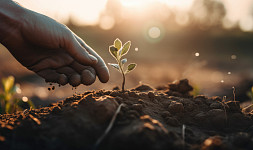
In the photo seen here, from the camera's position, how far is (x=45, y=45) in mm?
2078

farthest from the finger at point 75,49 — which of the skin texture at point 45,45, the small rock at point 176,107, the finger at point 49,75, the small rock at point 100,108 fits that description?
the small rock at point 176,107

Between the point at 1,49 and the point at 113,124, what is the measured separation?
1729 centimetres

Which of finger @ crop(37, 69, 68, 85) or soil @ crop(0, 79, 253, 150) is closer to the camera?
soil @ crop(0, 79, 253, 150)

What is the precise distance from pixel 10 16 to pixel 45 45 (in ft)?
1.46

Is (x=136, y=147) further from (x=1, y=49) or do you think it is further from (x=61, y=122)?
(x=1, y=49)

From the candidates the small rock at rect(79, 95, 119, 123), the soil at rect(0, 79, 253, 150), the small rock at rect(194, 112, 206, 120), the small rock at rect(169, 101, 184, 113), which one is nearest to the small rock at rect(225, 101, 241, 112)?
the soil at rect(0, 79, 253, 150)

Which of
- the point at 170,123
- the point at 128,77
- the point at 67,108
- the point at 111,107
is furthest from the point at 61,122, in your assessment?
the point at 128,77

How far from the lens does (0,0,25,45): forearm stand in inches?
75.4

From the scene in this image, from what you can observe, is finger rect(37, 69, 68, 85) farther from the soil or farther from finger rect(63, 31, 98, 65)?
the soil

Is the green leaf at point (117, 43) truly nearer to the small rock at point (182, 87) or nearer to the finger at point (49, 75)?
the finger at point (49, 75)

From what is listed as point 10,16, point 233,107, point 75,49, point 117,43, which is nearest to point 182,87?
point 233,107

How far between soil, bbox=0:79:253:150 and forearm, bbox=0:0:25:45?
1026mm

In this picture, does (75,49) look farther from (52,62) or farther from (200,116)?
(200,116)

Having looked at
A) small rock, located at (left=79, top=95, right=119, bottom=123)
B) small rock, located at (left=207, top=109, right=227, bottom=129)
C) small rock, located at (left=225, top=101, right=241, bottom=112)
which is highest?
small rock, located at (left=79, top=95, right=119, bottom=123)
